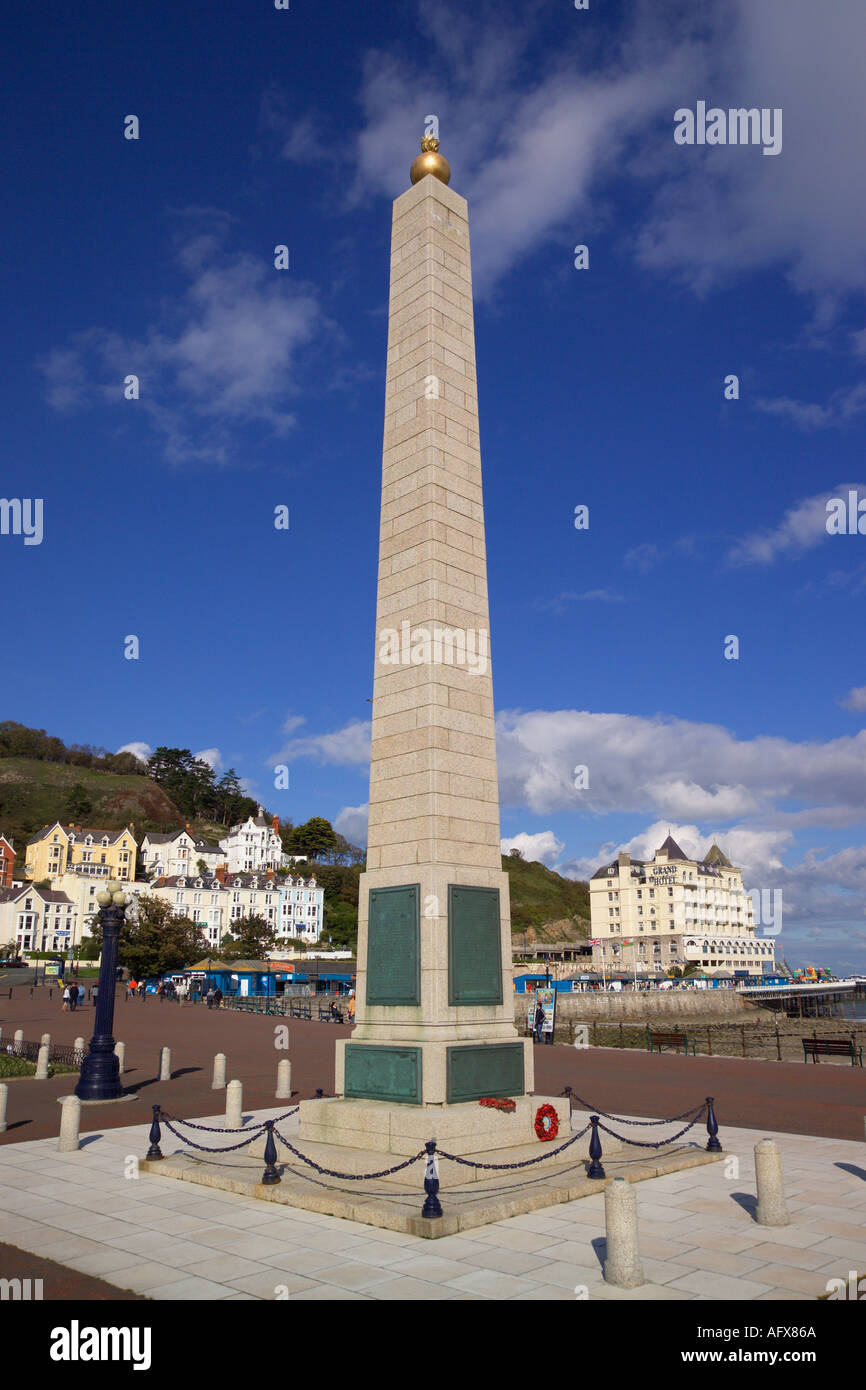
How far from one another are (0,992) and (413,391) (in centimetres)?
6238

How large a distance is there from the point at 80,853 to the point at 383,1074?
4726 inches

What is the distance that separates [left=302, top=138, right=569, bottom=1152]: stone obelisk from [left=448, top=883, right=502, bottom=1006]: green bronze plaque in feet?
0.09

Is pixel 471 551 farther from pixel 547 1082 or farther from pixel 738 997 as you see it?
pixel 738 997

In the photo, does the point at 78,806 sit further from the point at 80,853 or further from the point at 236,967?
the point at 236,967

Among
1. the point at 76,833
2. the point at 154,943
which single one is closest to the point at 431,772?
the point at 154,943

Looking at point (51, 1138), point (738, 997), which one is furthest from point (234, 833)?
point (51, 1138)

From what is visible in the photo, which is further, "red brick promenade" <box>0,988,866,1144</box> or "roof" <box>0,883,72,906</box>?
"roof" <box>0,883,72,906</box>

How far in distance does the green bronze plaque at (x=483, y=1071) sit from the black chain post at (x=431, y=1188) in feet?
7.18

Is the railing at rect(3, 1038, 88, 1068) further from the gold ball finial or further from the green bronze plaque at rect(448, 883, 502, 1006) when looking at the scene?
the gold ball finial

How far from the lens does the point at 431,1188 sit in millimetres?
9914

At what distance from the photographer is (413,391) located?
1571 cm

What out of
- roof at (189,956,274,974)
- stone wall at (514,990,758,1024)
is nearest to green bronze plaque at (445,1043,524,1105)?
stone wall at (514,990,758,1024)

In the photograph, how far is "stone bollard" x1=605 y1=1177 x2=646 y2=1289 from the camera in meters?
8.05
